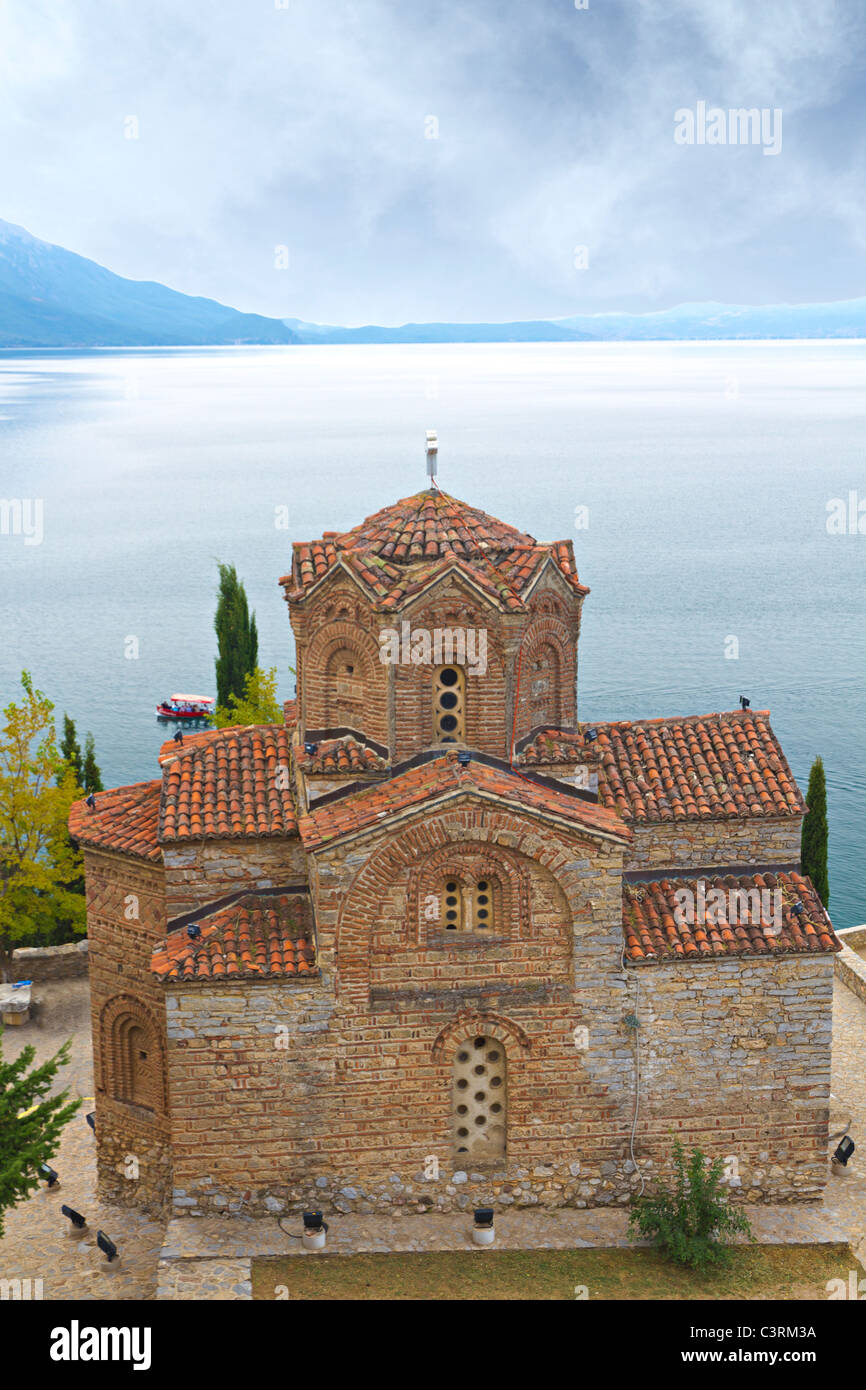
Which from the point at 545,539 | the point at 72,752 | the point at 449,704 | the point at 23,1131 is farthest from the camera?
the point at 545,539

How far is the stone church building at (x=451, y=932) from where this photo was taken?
19812mm

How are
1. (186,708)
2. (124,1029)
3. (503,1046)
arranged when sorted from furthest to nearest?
(186,708), (124,1029), (503,1046)

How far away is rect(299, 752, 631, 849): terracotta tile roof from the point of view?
1927 cm

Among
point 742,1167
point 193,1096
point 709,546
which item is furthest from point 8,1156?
point 709,546

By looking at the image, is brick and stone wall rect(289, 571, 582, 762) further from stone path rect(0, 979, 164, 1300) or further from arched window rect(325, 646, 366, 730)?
stone path rect(0, 979, 164, 1300)

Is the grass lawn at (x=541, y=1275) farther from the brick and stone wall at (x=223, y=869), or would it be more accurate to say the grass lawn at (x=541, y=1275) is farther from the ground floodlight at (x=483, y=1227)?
the brick and stone wall at (x=223, y=869)

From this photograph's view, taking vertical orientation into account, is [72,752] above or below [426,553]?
below

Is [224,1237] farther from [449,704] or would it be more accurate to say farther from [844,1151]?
[844,1151]

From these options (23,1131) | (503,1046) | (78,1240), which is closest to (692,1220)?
(503,1046)

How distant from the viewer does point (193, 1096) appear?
19953 millimetres

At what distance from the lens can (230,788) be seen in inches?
853

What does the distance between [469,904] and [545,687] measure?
13.2ft

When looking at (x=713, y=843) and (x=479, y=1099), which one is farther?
(x=713, y=843)

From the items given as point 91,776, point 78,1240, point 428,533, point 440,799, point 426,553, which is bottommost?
point 78,1240
